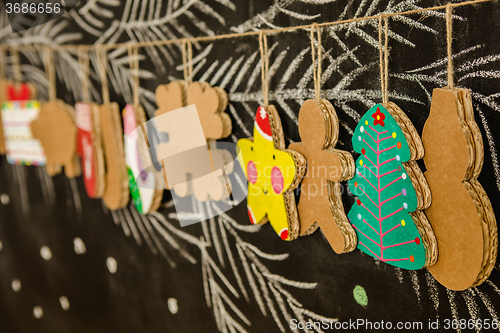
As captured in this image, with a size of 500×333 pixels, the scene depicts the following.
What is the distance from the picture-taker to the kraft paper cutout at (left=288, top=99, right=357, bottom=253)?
70cm

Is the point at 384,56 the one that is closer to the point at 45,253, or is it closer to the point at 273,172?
the point at 273,172

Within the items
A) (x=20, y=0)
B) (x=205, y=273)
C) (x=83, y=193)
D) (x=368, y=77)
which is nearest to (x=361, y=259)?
(x=368, y=77)

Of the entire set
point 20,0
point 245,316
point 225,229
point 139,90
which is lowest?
point 245,316

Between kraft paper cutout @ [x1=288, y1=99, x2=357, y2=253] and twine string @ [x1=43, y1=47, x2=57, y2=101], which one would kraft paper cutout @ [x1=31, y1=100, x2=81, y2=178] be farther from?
kraft paper cutout @ [x1=288, y1=99, x2=357, y2=253]

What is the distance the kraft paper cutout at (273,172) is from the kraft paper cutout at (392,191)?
126 mm

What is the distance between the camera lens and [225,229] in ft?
3.36

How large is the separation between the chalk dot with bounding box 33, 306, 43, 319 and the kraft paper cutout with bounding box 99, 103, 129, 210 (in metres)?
0.84

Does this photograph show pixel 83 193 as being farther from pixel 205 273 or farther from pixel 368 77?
pixel 368 77

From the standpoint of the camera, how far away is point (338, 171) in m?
0.69

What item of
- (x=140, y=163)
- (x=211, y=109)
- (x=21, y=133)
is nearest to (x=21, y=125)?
(x=21, y=133)

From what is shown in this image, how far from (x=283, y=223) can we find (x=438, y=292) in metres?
0.31

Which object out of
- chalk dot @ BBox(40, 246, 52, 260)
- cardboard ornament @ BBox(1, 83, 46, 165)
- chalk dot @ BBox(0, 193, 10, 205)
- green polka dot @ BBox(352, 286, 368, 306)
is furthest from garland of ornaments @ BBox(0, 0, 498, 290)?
chalk dot @ BBox(0, 193, 10, 205)

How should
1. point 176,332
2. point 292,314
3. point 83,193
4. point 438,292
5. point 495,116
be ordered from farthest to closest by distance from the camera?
point 83,193 → point 176,332 → point 292,314 → point 438,292 → point 495,116

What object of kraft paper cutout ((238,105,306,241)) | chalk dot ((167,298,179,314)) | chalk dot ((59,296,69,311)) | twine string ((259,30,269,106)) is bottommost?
chalk dot ((59,296,69,311))
